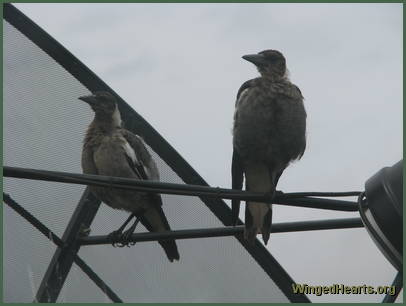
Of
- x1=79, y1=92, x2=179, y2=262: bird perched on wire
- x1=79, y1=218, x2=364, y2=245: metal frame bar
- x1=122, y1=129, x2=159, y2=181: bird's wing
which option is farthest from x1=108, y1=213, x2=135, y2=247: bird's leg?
x1=79, y1=218, x2=364, y2=245: metal frame bar

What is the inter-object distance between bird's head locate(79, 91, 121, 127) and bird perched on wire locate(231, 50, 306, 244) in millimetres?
942

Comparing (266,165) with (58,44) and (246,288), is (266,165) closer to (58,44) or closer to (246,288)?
(246,288)

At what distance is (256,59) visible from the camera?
691 cm

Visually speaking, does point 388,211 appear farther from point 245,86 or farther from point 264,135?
point 245,86

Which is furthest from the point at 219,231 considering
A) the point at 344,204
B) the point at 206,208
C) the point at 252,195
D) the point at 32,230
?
the point at 32,230

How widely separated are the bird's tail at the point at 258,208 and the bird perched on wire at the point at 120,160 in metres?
0.73

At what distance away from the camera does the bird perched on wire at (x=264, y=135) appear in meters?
6.23

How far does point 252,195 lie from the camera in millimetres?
4715

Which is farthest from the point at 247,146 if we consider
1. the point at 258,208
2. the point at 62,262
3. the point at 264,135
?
the point at 62,262

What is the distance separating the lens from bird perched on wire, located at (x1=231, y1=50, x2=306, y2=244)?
6.23 metres

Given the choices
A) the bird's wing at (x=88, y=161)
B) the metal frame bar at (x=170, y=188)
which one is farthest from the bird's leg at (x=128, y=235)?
the metal frame bar at (x=170, y=188)

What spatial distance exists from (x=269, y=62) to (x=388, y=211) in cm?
345

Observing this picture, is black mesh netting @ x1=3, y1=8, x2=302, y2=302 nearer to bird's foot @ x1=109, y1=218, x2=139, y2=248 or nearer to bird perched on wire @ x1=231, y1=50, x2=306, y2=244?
bird's foot @ x1=109, y1=218, x2=139, y2=248

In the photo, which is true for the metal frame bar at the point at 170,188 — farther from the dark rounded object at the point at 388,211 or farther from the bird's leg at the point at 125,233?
the bird's leg at the point at 125,233
